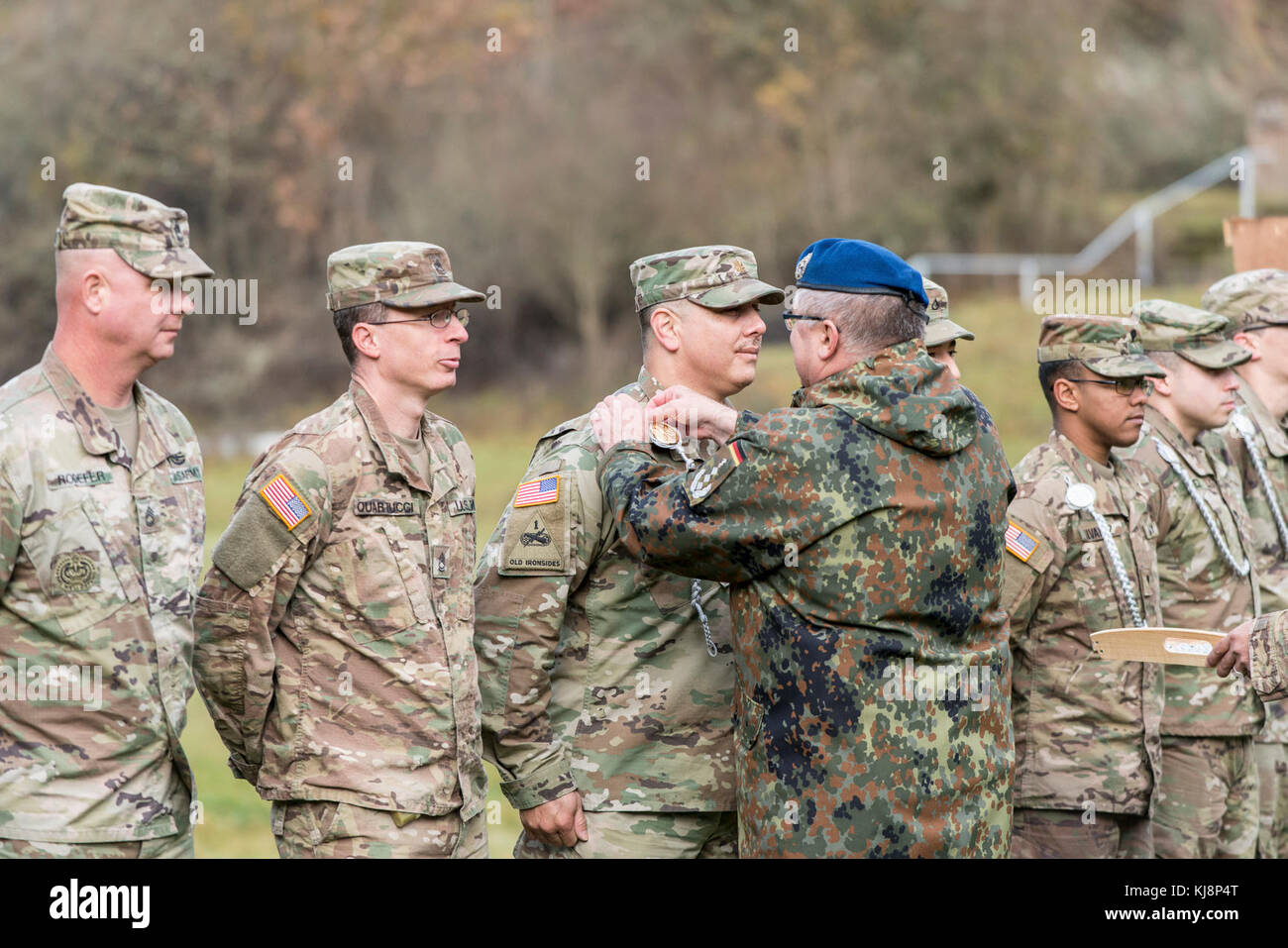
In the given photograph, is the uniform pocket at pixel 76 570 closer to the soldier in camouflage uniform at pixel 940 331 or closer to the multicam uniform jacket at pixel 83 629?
the multicam uniform jacket at pixel 83 629

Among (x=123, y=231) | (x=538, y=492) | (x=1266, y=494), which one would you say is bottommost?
(x=1266, y=494)

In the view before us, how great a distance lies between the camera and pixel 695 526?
388cm

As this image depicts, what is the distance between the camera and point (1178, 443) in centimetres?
616

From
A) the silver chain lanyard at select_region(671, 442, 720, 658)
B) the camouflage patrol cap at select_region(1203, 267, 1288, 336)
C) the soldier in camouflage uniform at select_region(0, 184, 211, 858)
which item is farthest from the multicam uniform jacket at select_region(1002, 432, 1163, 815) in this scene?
the soldier in camouflage uniform at select_region(0, 184, 211, 858)

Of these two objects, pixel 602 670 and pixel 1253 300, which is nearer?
pixel 602 670

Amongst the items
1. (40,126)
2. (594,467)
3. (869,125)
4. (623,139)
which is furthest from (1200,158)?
(594,467)

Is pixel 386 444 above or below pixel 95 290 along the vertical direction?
below

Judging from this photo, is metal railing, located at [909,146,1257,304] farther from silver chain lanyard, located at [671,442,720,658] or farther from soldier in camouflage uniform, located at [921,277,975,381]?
silver chain lanyard, located at [671,442,720,658]

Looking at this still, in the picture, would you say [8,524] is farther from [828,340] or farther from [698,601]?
[828,340]

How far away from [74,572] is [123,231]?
1.01 meters

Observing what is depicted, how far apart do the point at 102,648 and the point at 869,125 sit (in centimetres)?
2243

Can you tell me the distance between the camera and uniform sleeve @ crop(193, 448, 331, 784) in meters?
4.18

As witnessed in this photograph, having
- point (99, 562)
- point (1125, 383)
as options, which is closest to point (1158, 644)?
point (1125, 383)

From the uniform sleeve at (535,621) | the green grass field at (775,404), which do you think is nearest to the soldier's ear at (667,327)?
the uniform sleeve at (535,621)
